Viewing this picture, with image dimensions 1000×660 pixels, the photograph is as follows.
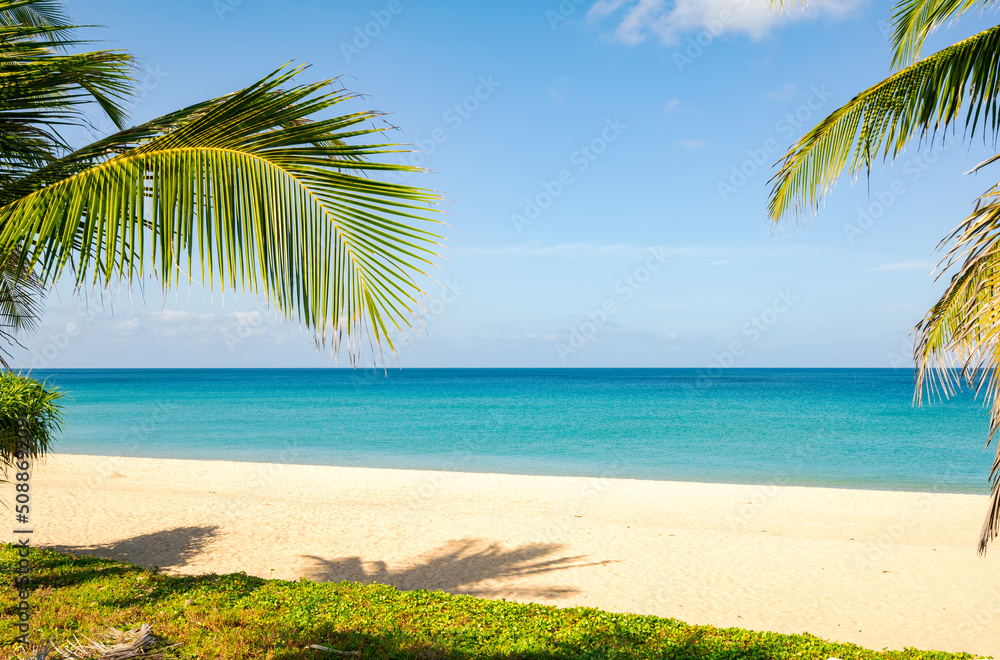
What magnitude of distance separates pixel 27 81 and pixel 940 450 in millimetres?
33434

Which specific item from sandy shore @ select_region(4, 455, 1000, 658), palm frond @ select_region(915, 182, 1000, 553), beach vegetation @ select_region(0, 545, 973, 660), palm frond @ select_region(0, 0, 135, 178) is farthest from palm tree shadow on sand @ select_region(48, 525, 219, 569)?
palm frond @ select_region(915, 182, 1000, 553)

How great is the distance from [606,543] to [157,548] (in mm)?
7481

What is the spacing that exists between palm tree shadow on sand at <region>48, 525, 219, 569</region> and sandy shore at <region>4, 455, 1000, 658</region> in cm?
5

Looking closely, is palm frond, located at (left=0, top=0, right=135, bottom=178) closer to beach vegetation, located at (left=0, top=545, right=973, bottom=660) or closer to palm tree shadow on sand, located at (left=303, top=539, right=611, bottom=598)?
beach vegetation, located at (left=0, top=545, right=973, bottom=660)

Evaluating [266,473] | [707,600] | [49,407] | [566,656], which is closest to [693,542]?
[707,600]

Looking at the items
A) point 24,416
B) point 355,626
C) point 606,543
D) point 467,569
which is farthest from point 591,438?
point 24,416

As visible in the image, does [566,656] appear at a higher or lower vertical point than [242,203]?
lower

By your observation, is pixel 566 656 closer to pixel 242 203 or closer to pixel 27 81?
pixel 242 203

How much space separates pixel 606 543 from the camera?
9844 mm

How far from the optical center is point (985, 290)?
9.28 ft

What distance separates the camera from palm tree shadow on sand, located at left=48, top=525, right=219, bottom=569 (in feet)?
28.5

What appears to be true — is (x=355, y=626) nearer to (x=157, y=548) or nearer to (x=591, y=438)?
(x=157, y=548)

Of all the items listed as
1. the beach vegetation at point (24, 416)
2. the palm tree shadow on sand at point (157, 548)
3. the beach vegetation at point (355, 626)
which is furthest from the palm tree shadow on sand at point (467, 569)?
the beach vegetation at point (24, 416)

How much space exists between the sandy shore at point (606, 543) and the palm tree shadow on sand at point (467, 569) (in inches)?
1.6
